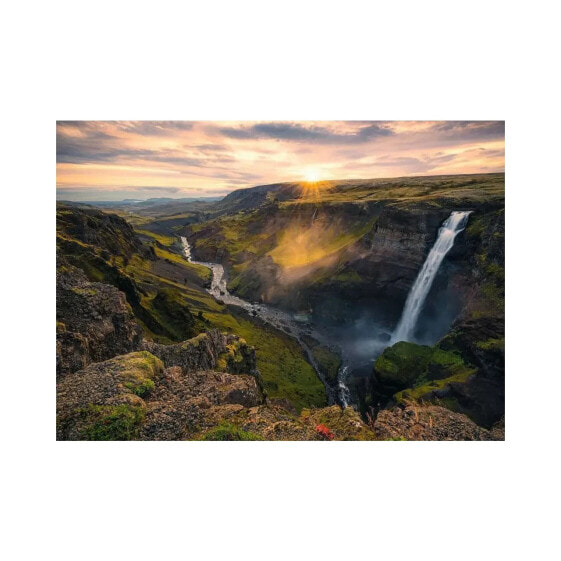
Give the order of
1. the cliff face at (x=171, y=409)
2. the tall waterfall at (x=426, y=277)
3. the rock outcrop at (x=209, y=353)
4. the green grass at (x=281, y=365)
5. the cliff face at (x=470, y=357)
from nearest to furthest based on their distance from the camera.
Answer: the cliff face at (x=171, y=409) → the cliff face at (x=470, y=357) → the rock outcrop at (x=209, y=353) → the green grass at (x=281, y=365) → the tall waterfall at (x=426, y=277)

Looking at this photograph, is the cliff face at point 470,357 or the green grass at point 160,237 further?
the green grass at point 160,237

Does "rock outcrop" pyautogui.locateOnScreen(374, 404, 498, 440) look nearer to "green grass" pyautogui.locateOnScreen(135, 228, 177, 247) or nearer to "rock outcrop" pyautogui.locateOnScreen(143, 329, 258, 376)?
"rock outcrop" pyautogui.locateOnScreen(143, 329, 258, 376)

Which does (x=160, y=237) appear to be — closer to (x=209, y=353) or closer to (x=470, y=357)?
(x=209, y=353)

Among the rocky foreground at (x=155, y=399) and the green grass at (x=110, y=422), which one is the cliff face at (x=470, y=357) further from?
the green grass at (x=110, y=422)

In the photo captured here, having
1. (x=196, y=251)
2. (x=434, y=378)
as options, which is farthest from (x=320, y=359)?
(x=196, y=251)

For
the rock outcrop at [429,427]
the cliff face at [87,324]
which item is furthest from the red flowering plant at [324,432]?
the cliff face at [87,324]

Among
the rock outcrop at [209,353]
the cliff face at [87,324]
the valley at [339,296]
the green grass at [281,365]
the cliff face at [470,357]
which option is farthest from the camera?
the green grass at [281,365]

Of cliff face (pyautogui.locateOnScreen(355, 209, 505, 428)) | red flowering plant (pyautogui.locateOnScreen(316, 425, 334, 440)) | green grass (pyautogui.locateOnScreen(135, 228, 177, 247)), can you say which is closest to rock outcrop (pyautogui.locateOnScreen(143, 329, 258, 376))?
red flowering plant (pyautogui.locateOnScreen(316, 425, 334, 440))
